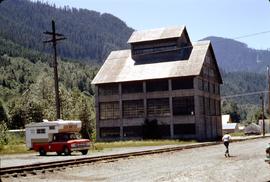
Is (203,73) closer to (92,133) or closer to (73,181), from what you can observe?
(92,133)

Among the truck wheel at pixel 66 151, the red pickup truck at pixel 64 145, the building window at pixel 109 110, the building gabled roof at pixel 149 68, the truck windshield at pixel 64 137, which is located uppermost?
the building gabled roof at pixel 149 68

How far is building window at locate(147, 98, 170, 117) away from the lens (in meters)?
71.0

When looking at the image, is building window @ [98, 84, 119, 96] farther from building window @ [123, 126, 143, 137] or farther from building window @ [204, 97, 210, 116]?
building window @ [204, 97, 210, 116]

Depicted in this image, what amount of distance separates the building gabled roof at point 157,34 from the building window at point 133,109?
35.5 ft

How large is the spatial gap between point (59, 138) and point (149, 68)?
38830mm

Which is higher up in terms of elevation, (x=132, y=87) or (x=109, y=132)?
(x=132, y=87)

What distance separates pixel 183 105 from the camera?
70.2 meters

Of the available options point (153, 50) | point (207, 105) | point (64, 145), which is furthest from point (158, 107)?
point (64, 145)

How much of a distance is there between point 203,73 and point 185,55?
13.5 ft

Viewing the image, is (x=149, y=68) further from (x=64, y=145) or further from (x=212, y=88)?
(x=64, y=145)

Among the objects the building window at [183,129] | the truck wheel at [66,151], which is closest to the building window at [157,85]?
the building window at [183,129]

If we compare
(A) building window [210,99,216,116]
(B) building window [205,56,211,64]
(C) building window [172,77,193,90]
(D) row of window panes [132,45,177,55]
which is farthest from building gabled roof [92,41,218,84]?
(A) building window [210,99,216,116]

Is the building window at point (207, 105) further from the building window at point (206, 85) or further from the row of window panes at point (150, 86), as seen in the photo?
the row of window panes at point (150, 86)

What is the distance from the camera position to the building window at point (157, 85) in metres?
71.4
